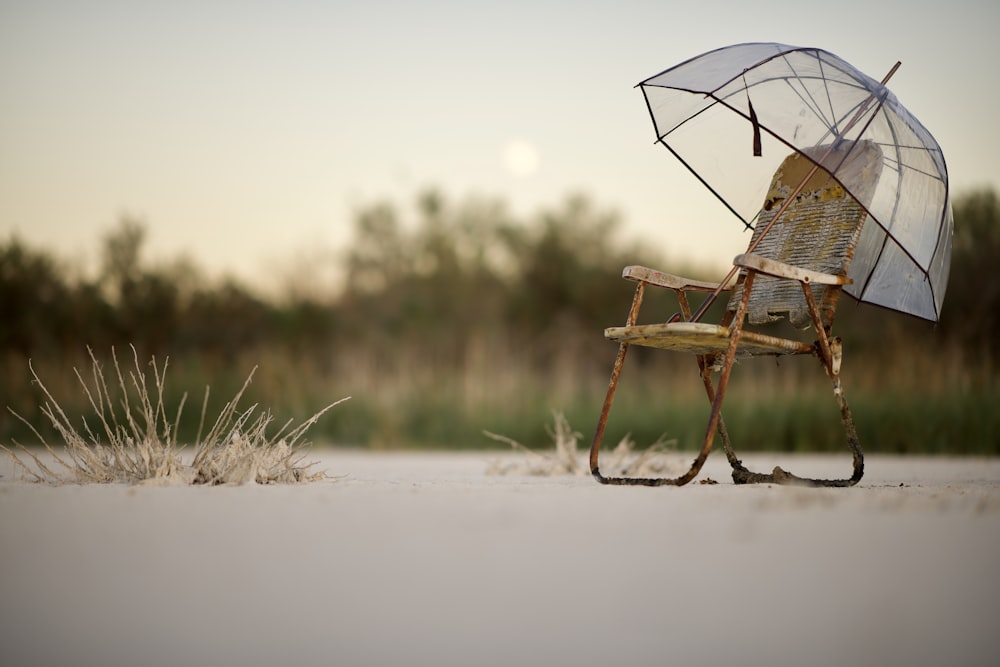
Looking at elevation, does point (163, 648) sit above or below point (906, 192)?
below

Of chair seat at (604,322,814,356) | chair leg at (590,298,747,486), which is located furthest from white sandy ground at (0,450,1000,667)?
chair seat at (604,322,814,356)

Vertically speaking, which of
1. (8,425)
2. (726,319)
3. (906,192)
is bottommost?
(8,425)

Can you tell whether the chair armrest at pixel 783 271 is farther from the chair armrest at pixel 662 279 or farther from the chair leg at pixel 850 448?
the chair armrest at pixel 662 279

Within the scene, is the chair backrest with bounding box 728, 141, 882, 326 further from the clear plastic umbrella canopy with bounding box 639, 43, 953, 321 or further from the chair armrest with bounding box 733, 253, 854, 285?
the chair armrest with bounding box 733, 253, 854, 285

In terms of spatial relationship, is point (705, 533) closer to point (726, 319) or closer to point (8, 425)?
point (726, 319)

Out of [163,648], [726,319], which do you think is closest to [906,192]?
[726,319]
